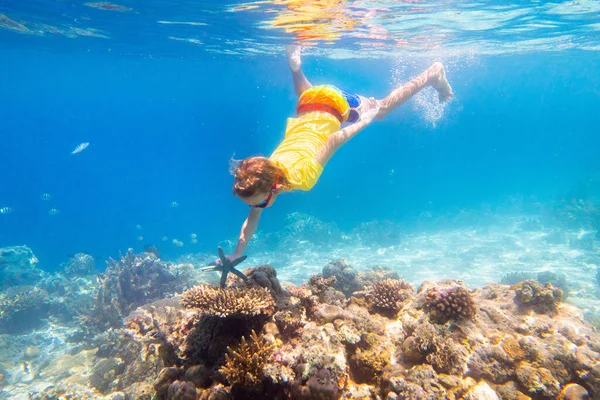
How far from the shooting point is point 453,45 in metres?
23.8

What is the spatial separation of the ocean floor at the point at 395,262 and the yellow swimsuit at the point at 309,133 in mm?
4022

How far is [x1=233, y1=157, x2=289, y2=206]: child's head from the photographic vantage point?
344 cm

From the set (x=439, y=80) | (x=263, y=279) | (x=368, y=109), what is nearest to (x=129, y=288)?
(x=263, y=279)

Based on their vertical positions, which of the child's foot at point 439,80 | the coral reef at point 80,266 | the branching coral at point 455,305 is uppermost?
the coral reef at point 80,266

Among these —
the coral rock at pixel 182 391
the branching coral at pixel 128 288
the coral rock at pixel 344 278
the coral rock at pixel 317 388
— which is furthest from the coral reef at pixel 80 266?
the coral rock at pixel 317 388

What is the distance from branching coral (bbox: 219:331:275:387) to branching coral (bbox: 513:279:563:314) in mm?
4508

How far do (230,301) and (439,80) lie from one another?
7442 millimetres

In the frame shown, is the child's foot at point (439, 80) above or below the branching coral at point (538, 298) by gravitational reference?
above

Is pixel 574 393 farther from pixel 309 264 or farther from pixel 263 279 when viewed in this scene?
pixel 309 264

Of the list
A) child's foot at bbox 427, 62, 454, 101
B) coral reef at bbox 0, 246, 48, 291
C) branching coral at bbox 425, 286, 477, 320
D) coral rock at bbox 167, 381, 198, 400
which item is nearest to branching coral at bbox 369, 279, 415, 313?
branching coral at bbox 425, 286, 477, 320

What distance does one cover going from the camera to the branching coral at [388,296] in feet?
16.8

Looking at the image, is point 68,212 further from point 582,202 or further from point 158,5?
point 582,202

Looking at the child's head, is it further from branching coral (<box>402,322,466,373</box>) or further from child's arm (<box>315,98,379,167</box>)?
branching coral (<box>402,322,466,373</box>)

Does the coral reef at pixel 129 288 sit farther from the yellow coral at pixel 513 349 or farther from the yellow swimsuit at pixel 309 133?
the yellow coral at pixel 513 349
